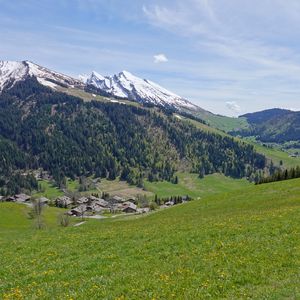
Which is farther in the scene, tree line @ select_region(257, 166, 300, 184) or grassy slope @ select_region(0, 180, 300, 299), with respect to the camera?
tree line @ select_region(257, 166, 300, 184)

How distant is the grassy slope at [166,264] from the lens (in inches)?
671

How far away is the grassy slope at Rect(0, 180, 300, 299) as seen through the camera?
1703 centimetres

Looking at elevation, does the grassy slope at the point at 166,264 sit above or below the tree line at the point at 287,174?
below

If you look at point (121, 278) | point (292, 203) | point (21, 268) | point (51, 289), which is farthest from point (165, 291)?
point (292, 203)

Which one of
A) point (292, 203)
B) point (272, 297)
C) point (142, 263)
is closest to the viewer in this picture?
point (272, 297)

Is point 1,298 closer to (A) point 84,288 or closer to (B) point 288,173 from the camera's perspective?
(A) point 84,288

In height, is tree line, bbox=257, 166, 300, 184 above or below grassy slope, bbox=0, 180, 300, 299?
above

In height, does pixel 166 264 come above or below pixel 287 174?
below

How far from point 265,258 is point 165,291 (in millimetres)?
7029

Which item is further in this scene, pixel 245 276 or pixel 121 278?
pixel 121 278

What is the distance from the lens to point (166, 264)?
21.9 m

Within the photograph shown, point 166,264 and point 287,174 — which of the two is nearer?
point 166,264

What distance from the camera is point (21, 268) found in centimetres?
2431

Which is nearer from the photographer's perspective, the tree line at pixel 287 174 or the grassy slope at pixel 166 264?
the grassy slope at pixel 166 264
